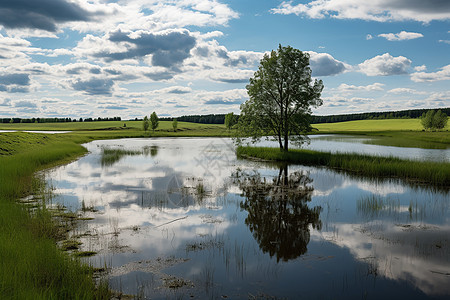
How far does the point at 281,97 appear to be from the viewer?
3844cm

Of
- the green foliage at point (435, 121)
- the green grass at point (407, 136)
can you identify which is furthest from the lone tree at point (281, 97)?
the green foliage at point (435, 121)

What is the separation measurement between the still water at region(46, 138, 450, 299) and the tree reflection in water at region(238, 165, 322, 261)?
0.05 metres

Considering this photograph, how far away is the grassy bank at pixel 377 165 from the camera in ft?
78.2

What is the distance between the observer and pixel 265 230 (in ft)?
40.7

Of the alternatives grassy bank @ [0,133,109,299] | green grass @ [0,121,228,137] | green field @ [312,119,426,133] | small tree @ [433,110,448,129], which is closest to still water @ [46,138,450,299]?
grassy bank @ [0,133,109,299]

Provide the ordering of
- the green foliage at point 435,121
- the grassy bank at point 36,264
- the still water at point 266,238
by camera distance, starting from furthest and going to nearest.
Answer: the green foliage at point 435,121
the still water at point 266,238
the grassy bank at point 36,264

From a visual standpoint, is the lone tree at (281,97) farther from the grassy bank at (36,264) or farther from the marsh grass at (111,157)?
the grassy bank at (36,264)

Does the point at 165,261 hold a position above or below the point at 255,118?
below

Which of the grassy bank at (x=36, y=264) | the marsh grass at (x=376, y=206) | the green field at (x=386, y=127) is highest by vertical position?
the green field at (x=386, y=127)

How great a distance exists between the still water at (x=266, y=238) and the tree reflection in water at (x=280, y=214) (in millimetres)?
54

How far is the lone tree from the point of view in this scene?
37.4m

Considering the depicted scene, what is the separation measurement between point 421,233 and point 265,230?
6132 mm

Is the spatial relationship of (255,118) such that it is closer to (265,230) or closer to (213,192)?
(213,192)

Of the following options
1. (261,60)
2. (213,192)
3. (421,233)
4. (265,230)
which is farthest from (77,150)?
(421,233)
